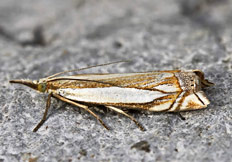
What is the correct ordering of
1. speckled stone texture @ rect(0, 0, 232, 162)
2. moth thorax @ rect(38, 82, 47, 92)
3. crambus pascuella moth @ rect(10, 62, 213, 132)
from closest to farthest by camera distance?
speckled stone texture @ rect(0, 0, 232, 162)
crambus pascuella moth @ rect(10, 62, 213, 132)
moth thorax @ rect(38, 82, 47, 92)

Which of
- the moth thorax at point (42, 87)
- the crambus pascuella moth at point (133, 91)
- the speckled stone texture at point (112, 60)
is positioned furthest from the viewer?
the moth thorax at point (42, 87)

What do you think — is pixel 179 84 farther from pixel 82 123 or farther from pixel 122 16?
pixel 122 16

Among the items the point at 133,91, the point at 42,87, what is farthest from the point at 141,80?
the point at 42,87

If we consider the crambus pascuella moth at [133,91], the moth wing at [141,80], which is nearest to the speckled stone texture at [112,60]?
the crambus pascuella moth at [133,91]

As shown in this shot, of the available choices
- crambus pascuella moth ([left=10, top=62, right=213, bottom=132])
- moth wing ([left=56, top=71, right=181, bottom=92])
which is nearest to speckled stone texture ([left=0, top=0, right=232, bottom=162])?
crambus pascuella moth ([left=10, top=62, right=213, bottom=132])

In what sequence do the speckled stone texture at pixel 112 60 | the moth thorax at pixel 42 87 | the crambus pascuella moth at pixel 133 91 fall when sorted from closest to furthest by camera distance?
the speckled stone texture at pixel 112 60, the crambus pascuella moth at pixel 133 91, the moth thorax at pixel 42 87

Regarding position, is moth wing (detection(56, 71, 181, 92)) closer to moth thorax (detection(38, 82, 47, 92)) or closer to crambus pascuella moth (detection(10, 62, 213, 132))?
crambus pascuella moth (detection(10, 62, 213, 132))

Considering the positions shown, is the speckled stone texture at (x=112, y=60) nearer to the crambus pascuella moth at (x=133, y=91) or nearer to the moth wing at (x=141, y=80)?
the crambus pascuella moth at (x=133, y=91)
